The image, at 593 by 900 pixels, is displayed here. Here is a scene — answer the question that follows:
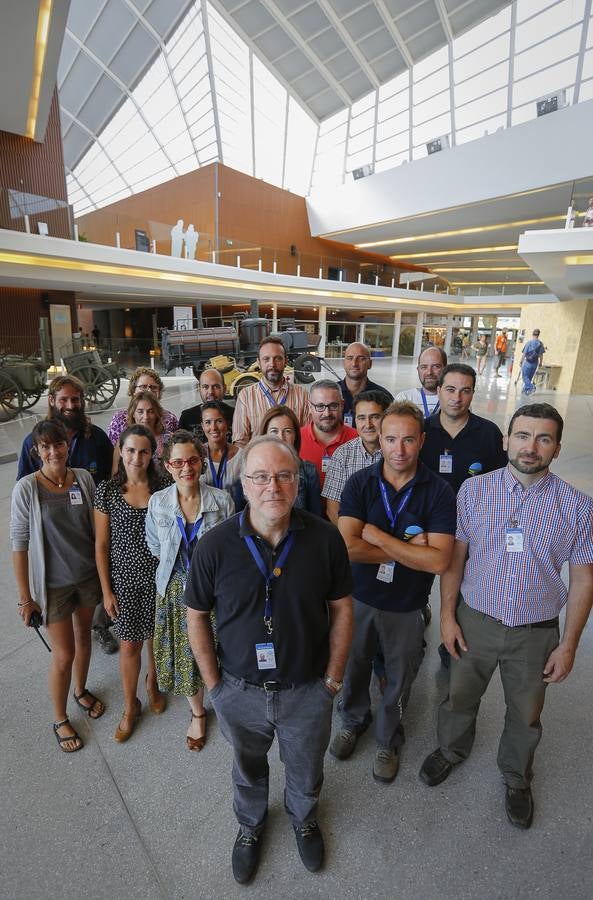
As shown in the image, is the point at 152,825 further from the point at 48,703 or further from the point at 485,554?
the point at 485,554

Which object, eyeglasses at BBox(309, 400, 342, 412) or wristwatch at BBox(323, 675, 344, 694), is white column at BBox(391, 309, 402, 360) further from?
wristwatch at BBox(323, 675, 344, 694)

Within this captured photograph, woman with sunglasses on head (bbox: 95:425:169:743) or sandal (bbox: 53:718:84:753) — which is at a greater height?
woman with sunglasses on head (bbox: 95:425:169:743)

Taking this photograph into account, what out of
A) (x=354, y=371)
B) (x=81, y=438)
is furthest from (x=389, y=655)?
(x=354, y=371)

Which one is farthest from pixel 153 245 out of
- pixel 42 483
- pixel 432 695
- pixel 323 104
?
pixel 323 104

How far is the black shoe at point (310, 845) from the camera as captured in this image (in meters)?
1.66

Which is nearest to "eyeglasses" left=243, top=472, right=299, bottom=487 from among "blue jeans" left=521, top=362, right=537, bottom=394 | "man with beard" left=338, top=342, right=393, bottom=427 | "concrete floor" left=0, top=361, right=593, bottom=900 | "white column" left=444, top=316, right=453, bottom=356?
"concrete floor" left=0, top=361, right=593, bottom=900

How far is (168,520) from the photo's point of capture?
198 centimetres

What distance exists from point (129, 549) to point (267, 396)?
1739 millimetres

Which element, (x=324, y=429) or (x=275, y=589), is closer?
(x=275, y=589)

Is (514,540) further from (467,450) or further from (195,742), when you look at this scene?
(195,742)

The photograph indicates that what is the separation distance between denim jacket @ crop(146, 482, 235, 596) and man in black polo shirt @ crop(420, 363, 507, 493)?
1441 millimetres

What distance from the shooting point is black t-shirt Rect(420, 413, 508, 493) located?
2672mm

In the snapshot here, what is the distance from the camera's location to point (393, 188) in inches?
821

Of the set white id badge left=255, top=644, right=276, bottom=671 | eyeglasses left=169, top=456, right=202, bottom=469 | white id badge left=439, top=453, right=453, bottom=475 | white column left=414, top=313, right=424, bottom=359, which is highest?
white column left=414, top=313, right=424, bottom=359
